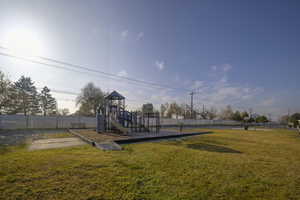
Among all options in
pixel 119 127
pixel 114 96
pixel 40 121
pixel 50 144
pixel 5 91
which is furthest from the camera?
pixel 5 91

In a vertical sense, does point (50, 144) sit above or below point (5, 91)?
below

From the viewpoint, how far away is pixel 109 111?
10555 millimetres

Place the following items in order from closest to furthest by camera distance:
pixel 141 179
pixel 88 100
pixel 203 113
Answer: pixel 141 179, pixel 88 100, pixel 203 113

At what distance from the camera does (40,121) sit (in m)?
15.2

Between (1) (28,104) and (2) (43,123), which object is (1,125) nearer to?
(2) (43,123)

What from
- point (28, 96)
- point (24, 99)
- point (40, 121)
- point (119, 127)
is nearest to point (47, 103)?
point (28, 96)

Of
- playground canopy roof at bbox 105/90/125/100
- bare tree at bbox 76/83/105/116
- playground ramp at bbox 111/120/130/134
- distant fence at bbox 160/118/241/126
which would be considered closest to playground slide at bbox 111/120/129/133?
playground ramp at bbox 111/120/130/134

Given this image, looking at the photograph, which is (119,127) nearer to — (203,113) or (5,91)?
(5,91)

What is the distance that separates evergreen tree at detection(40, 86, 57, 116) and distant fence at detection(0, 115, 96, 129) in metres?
20.4

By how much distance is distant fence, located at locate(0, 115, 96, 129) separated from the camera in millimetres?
13436

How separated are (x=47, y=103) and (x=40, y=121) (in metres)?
21.4

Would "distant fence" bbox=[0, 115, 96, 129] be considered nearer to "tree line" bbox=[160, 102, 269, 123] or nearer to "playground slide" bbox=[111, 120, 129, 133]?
"playground slide" bbox=[111, 120, 129, 133]

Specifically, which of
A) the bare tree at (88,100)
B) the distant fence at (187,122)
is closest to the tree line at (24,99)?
the bare tree at (88,100)

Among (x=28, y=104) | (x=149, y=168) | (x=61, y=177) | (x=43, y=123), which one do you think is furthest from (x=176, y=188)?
(x=28, y=104)
